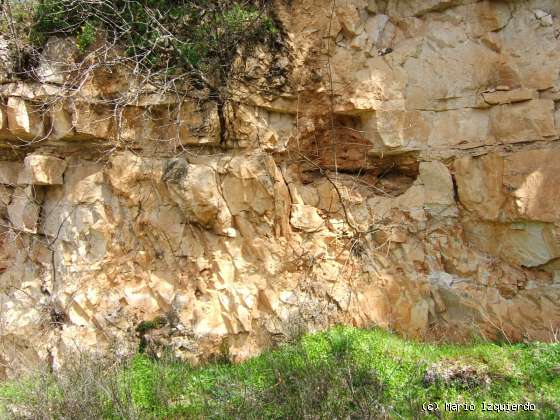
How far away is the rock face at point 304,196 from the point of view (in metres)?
4.31

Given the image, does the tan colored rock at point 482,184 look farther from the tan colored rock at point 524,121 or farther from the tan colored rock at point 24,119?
the tan colored rock at point 24,119

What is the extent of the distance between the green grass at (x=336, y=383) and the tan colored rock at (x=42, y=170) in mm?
2064

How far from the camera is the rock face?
4312 millimetres

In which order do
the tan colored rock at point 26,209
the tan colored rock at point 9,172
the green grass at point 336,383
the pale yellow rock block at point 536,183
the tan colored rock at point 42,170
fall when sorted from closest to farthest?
the green grass at point 336,383, the pale yellow rock block at point 536,183, the tan colored rock at point 42,170, the tan colored rock at point 26,209, the tan colored rock at point 9,172

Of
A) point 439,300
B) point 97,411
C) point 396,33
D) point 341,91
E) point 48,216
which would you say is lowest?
point 97,411

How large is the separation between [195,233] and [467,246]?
3.05 metres

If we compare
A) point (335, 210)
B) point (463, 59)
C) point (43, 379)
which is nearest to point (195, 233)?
point (335, 210)

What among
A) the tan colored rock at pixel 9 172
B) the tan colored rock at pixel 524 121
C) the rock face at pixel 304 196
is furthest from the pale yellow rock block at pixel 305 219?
the tan colored rock at pixel 9 172

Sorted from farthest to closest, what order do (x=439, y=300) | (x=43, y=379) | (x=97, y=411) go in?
(x=439, y=300) < (x=43, y=379) < (x=97, y=411)

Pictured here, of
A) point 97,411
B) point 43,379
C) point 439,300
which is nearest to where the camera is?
point 97,411

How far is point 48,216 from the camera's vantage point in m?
4.63

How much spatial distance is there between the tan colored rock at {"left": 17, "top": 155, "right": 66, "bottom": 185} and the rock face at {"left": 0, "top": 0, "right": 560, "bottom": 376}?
0.10 feet

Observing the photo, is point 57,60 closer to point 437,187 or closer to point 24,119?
point 24,119

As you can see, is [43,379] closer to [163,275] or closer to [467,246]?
[163,275]
